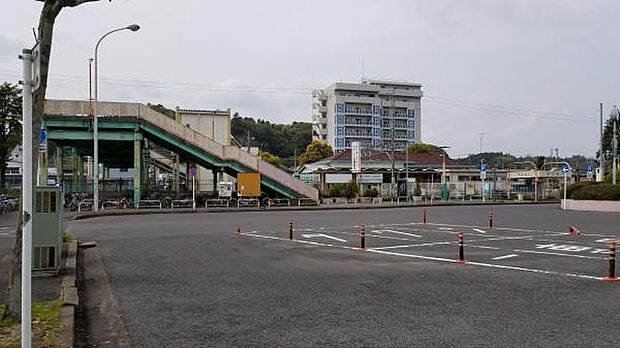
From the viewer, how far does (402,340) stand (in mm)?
6457

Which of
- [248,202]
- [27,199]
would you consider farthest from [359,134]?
[27,199]

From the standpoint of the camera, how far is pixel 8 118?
4700cm

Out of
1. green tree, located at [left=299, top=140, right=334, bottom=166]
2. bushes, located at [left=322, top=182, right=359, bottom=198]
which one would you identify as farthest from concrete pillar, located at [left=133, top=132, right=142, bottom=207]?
green tree, located at [left=299, top=140, right=334, bottom=166]

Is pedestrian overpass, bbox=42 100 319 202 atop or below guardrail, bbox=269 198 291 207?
atop

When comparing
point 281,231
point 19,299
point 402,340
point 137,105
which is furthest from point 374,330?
point 137,105

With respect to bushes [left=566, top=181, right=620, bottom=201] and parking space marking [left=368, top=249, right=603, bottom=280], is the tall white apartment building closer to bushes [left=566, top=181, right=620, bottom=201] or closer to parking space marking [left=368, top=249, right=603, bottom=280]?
bushes [left=566, top=181, right=620, bottom=201]

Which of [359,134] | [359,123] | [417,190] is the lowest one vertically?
[417,190]

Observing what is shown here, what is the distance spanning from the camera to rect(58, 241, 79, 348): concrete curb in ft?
20.4

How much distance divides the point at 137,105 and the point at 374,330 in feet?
111

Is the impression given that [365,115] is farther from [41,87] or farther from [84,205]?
[41,87]

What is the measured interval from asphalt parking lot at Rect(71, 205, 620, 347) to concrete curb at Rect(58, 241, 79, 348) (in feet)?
0.99

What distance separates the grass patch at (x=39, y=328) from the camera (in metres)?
5.98

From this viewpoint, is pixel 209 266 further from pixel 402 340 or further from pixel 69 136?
pixel 69 136

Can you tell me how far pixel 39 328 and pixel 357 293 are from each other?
4655 mm
